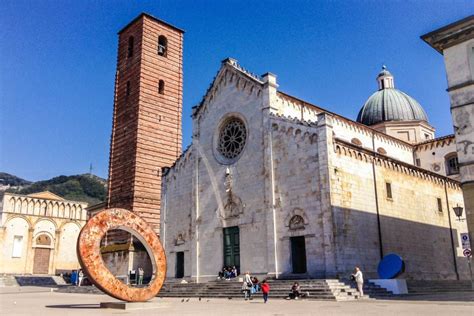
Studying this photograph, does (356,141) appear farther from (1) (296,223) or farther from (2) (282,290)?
(2) (282,290)

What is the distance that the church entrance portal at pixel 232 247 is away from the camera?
28531 millimetres

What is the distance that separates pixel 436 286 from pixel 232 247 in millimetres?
12335

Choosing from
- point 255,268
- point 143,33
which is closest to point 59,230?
point 143,33

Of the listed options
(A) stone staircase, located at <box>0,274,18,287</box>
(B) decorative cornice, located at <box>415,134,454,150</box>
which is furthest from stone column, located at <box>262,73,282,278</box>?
(A) stone staircase, located at <box>0,274,18,287</box>

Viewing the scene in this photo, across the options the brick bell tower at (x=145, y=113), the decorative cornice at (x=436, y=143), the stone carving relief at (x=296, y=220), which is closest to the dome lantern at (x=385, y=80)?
the decorative cornice at (x=436, y=143)

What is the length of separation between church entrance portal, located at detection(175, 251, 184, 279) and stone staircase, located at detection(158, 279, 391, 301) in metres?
3.94

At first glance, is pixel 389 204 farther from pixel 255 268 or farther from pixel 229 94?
pixel 229 94

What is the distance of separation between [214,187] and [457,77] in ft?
55.8

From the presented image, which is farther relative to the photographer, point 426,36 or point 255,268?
point 255,268

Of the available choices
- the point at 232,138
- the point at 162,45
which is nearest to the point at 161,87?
the point at 162,45

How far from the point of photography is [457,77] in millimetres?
18906

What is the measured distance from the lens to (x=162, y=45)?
151 ft

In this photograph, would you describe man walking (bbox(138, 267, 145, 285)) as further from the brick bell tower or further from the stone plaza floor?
the stone plaza floor

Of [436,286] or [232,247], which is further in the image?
[232,247]
